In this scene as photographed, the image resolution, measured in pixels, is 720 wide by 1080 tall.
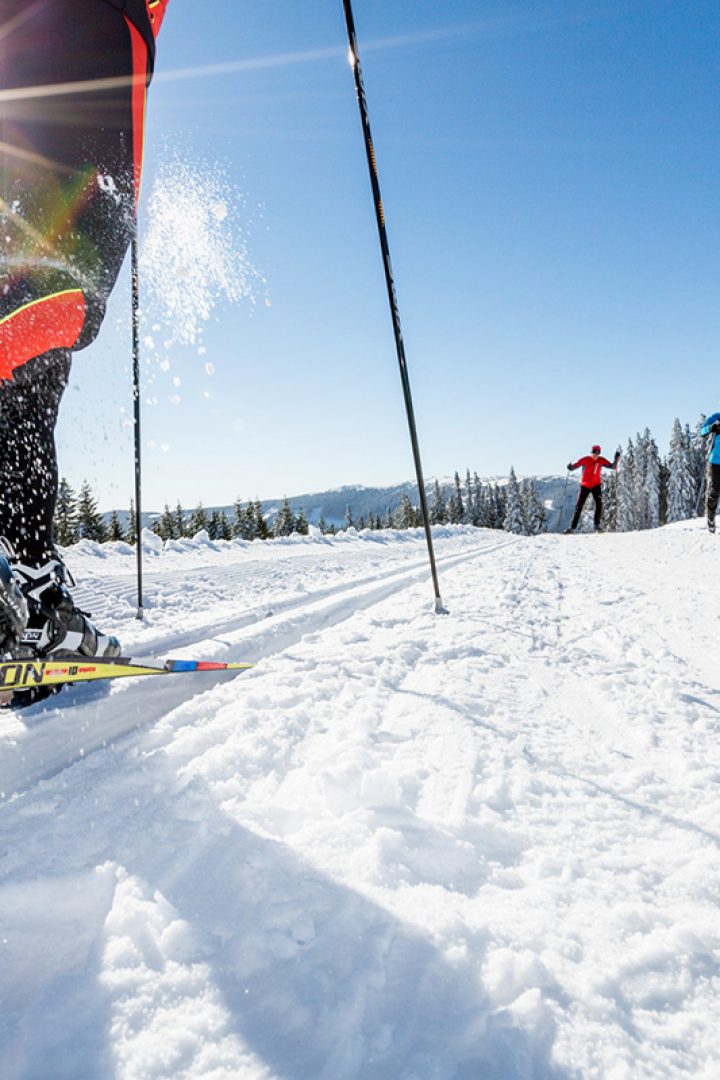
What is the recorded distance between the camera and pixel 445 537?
1570 centimetres

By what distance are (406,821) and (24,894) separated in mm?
671

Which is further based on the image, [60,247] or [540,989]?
[60,247]

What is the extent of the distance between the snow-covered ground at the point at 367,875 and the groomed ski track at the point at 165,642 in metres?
0.02

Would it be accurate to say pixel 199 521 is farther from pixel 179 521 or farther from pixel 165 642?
pixel 165 642

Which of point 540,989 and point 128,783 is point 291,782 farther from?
point 540,989

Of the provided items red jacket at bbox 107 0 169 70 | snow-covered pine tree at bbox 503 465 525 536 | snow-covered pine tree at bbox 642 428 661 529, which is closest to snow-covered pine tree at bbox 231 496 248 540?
snow-covered pine tree at bbox 503 465 525 536

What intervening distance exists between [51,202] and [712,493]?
9.46 metres

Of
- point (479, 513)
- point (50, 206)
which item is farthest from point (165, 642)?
point (479, 513)

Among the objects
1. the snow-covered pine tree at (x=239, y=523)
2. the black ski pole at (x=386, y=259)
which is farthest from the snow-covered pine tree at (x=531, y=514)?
the black ski pole at (x=386, y=259)

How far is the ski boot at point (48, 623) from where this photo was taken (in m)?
1.63

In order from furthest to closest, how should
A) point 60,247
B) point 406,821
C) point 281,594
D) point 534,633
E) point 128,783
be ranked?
point 281,594 < point 534,633 < point 60,247 < point 128,783 < point 406,821

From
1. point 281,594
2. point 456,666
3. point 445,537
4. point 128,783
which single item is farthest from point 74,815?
point 445,537

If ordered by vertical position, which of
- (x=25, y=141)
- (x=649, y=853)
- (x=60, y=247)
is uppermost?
(x=25, y=141)

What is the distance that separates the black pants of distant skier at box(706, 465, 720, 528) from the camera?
8180 millimetres
